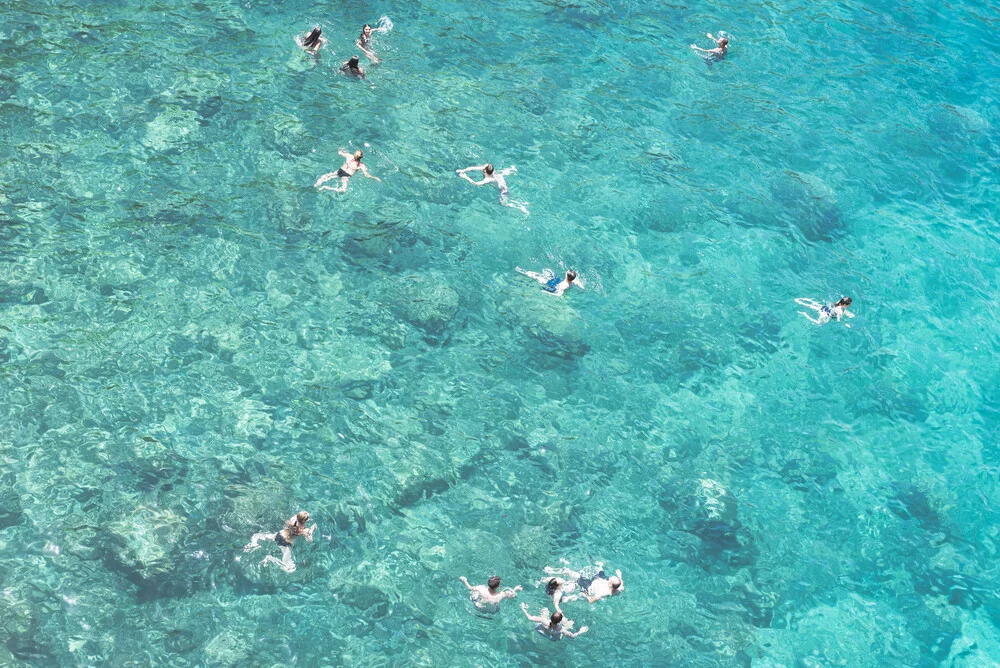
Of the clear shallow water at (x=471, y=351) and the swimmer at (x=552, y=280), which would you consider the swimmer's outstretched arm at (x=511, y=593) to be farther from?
the swimmer at (x=552, y=280)

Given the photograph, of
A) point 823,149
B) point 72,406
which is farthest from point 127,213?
point 823,149

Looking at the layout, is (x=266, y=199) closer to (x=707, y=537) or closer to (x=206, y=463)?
(x=206, y=463)

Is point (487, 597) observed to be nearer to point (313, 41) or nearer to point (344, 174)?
point (344, 174)

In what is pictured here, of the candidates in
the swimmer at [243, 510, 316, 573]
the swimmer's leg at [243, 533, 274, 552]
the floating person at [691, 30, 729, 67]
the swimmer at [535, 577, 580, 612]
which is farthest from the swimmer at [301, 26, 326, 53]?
the swimmer at [535, 577, 580, 612]

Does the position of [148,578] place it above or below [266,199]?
below

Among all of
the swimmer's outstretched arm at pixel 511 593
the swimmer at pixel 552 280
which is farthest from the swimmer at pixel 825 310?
the swimmer's outstretched arm at pixel 511 593

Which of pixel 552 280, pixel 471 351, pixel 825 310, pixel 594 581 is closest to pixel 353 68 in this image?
pixel 552 280
